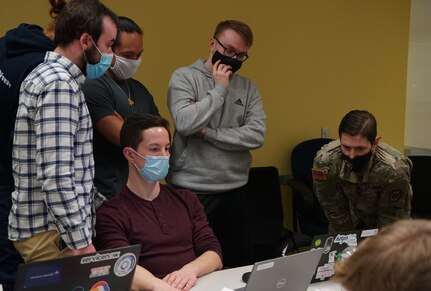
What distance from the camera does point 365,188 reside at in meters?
2.86

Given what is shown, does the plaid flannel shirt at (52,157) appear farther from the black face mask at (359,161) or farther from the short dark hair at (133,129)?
the black face mask at (359,161)

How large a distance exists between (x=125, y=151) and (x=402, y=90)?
337cm

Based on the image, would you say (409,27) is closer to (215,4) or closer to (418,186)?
(418,186)

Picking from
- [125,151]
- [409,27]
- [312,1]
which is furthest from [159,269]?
[409,27]

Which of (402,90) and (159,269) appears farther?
(402,90)

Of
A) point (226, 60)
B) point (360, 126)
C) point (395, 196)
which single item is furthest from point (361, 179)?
point (226, 60)

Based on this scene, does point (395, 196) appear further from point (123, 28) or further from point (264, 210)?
point (123, 28)

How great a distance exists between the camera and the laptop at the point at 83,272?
147 centimetres

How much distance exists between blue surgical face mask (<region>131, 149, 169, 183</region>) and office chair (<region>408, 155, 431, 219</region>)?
8.35 feet

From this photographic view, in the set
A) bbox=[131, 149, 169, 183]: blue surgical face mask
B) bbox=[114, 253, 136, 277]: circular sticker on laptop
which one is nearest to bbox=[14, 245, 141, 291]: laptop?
bbox=[114, 253, 136, 277]: circular sticker on laptop

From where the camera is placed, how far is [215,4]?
3.85m

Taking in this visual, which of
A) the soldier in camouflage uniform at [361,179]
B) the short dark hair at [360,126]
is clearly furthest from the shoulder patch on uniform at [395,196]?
the short dark hair at [360,126]

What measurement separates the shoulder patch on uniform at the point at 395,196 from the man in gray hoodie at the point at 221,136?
0.74 m

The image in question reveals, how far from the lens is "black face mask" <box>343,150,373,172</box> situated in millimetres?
2746
